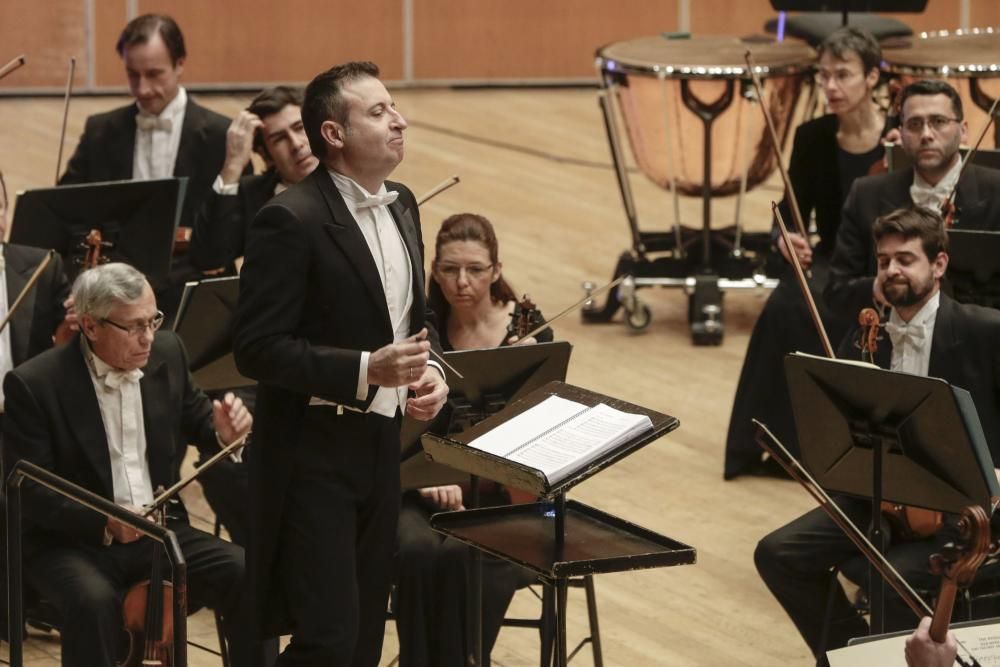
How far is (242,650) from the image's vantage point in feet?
11.2

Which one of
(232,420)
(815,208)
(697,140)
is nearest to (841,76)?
(815,208)

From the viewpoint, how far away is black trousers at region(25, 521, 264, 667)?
10.9ft

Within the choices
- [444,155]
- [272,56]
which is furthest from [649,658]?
[272,56]

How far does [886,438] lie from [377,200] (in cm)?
108

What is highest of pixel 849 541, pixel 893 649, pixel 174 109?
pixel 174 109

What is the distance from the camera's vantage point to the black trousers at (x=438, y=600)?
140 inches

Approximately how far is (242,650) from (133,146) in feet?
6.82

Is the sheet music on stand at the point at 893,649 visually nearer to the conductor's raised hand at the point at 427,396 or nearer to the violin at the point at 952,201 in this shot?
the conductor's raised hand at the point at 427,396

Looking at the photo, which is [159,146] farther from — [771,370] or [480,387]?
[480,387]

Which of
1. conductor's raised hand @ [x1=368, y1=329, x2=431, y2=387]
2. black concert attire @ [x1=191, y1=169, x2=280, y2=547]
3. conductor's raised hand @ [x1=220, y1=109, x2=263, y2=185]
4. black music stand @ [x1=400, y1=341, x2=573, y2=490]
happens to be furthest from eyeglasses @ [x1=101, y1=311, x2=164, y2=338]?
conductor's raised hand @ [x1=220, y1=109, x2=263, y2=185]

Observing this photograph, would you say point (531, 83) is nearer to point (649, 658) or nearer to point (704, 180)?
point (704, 180)

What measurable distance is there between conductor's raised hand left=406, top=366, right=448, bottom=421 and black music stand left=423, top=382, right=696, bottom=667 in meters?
0.06

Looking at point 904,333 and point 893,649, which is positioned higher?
point 904,333

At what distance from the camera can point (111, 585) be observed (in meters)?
A: 3.39
